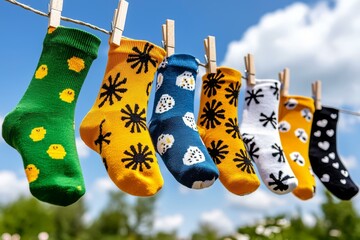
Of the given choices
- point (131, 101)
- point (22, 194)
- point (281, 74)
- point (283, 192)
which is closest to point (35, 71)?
point (131, 101)

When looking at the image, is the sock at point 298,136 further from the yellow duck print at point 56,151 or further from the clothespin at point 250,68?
the yellow duck print at point 56,151

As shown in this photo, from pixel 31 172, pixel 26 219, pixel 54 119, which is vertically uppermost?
pixel 54 119

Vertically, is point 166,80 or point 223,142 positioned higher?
point 166,80

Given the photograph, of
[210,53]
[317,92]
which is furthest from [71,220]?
[210,53]

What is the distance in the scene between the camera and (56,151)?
1364 mm

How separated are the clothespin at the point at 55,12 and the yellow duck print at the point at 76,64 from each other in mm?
111

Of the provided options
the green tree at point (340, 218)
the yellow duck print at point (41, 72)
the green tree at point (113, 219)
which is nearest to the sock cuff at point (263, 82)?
the yellow duck print at point (41, 72)

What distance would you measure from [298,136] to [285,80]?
25 centimetres

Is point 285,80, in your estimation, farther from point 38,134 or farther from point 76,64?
point 38,134

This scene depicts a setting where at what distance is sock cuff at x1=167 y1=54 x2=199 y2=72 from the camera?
1690mm

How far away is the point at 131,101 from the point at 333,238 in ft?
19.9

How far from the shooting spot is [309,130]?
7.18 ft

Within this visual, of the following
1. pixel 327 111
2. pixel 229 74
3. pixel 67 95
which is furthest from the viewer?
pixel 327 111

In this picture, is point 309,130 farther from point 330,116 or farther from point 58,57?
point 58,57
